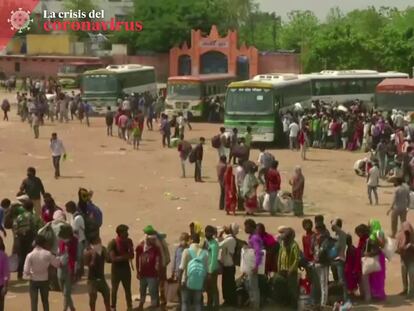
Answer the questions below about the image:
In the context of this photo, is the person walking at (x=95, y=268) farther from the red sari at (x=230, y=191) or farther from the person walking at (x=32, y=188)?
the red sari at (x=230, y=191)

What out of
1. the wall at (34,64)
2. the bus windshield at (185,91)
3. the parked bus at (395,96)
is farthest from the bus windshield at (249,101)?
the wall at (34,64)

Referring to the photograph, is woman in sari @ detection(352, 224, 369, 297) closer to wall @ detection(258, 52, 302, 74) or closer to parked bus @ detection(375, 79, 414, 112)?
parked bus @ detection(375, 79, 414, 112)

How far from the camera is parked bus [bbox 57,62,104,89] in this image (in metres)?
61.0

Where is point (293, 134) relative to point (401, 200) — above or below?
above

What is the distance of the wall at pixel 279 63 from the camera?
63.9 metres

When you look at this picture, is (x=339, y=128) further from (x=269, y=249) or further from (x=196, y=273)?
(x=196, y=273)

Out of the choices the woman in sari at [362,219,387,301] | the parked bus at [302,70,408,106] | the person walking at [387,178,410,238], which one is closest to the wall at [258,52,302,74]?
the parked bus at [302,70,408,106]

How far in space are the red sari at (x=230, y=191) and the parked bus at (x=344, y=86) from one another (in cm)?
2410

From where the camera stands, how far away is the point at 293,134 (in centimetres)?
3047

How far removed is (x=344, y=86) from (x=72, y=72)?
24.5 metres

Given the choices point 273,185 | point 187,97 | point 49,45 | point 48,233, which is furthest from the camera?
point 49,45

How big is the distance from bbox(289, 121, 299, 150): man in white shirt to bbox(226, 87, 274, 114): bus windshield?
1779 mm

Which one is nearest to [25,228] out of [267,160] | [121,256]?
[121,256]

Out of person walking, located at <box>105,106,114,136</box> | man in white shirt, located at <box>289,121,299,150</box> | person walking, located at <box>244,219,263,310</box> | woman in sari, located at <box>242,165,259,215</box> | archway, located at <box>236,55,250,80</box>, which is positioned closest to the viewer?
person walking, located at <box>244,219,263,310</box>
